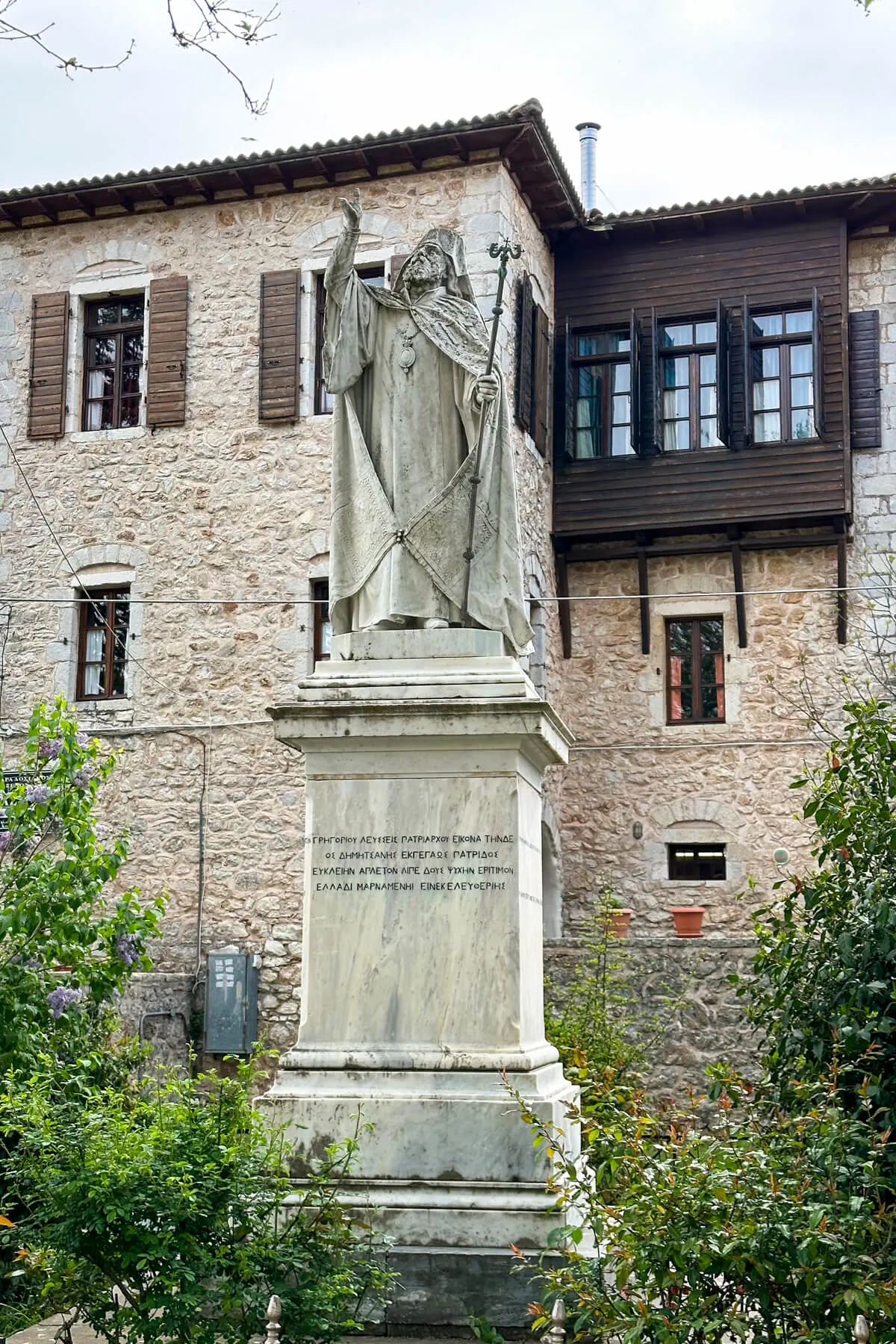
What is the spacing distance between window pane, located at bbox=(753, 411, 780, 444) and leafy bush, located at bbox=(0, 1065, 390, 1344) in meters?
15.5

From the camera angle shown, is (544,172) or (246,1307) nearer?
(246,1307)

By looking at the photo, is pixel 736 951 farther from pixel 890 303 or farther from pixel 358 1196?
pixel 358 1196

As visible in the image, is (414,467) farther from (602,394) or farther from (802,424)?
(602,394)

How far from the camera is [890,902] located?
5570 mm

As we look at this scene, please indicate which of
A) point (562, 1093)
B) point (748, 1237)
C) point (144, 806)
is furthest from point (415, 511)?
point (144, 806)

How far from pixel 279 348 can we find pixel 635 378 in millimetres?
4335

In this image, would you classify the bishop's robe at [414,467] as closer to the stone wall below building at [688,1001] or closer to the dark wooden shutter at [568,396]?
the stone wall below building at [688,1001]

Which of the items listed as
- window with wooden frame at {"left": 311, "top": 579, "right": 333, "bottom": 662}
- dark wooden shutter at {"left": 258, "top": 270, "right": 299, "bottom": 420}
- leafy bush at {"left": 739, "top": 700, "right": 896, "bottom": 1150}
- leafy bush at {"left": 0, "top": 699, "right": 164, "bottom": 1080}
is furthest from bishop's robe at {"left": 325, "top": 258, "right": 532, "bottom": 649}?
dark wooden shutter at {"left": 258, "top": 270, "right": 299, "bottom": 420}

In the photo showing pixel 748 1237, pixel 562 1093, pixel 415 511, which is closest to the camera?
pixel 748 1237

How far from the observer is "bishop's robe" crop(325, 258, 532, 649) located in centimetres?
631

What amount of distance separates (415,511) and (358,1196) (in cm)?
258

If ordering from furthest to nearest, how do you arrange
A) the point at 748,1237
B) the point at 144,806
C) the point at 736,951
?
the point at 144,806 → the point at 736,951 → the point at 748,1237

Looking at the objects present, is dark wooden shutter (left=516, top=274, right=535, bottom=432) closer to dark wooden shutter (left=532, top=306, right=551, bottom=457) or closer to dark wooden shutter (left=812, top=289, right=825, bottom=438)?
dark wooden shutter (left=532, top=306, right=551, bottom=457)

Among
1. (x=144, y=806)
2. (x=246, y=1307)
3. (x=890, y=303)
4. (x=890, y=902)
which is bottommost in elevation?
(x=246, y=1307)
